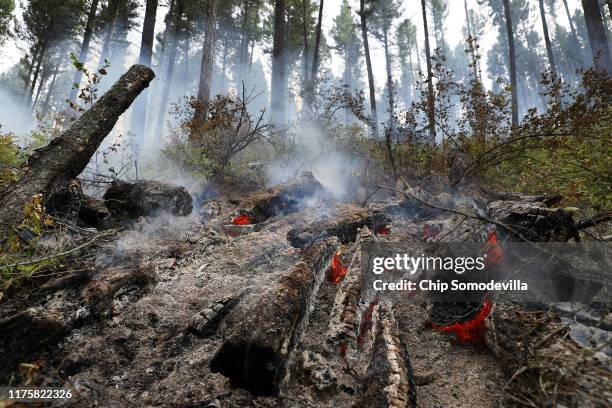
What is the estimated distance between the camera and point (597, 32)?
8.30m

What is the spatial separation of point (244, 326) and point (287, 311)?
35 cm

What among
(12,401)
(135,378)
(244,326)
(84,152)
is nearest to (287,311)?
(244,326)

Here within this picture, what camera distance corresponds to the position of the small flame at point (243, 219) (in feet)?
16.2

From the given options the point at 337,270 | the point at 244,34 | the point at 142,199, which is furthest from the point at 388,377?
the point at 244,34

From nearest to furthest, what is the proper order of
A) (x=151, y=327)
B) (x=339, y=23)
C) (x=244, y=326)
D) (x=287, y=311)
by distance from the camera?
(x=244, y=326) → (x=287, y=311) → (x=151, y=327) → (x=339, y=23)

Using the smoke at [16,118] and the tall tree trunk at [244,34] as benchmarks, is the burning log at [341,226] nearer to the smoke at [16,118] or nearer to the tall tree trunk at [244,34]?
the smoke at [16,118]

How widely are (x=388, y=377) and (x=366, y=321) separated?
2.65 ft

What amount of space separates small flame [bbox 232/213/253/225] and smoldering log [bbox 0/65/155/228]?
214cm

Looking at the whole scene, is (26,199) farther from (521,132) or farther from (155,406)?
(521,132)

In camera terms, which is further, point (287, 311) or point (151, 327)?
point (151, 327)

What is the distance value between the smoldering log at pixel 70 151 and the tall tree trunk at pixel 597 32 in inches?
439

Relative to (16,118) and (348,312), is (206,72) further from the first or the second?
(16,118)

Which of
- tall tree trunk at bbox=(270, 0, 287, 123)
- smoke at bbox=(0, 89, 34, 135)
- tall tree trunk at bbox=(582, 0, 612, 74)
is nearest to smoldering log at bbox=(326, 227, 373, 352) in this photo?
tall tree trunk at bbox=(270, 0, 287, 123)

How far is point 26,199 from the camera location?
112 inches
